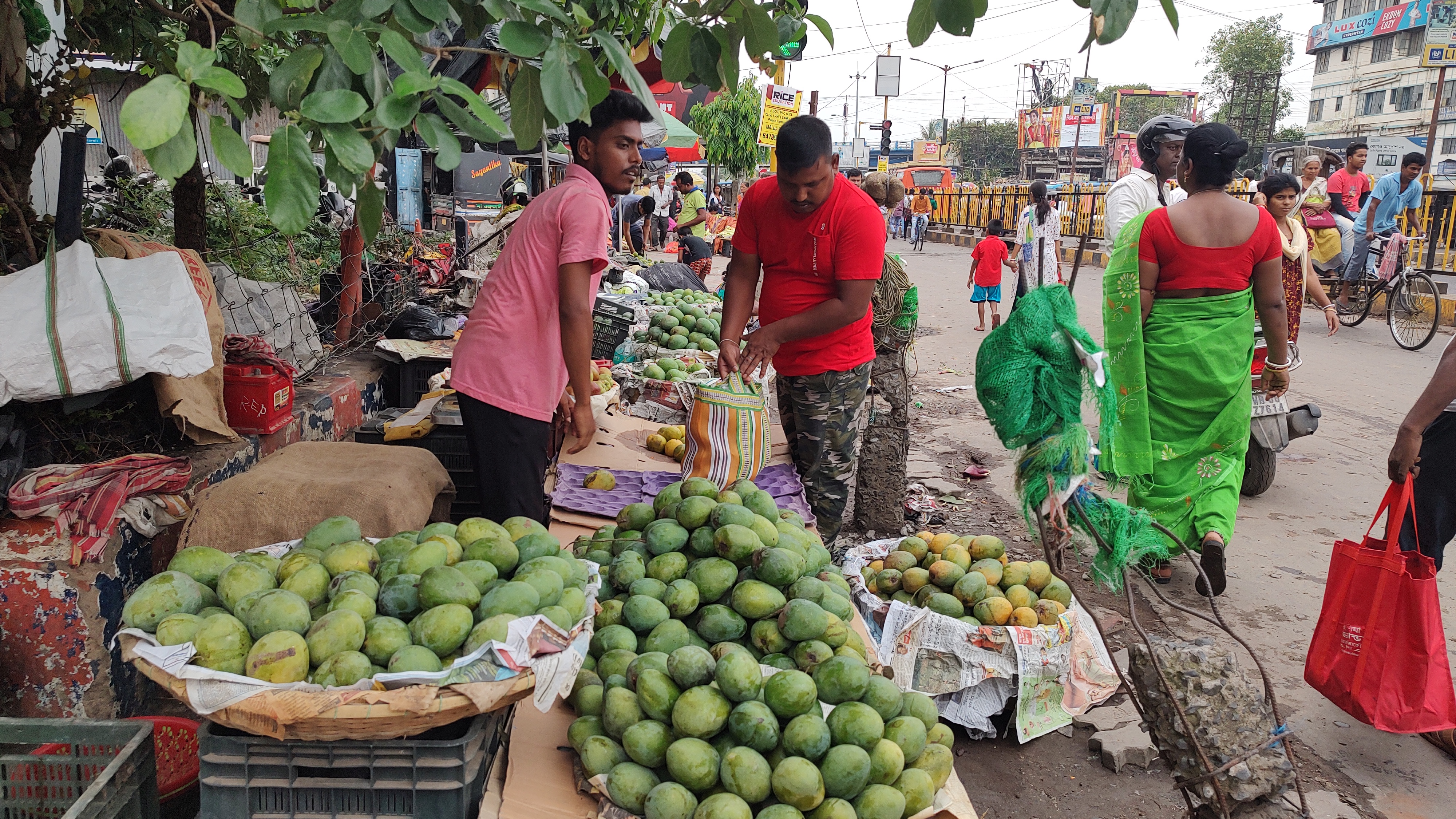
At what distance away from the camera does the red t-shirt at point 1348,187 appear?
42.3ft

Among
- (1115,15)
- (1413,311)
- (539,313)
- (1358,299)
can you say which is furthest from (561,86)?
(1358,299)

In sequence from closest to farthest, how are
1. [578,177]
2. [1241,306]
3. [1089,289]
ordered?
[578,177] < [1241,306] < [1089,289]

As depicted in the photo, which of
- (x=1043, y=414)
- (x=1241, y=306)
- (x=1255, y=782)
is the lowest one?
(x=1255, y=782)

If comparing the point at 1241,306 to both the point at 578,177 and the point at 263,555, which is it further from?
the point at 263,555

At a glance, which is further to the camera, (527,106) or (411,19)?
(527,106)

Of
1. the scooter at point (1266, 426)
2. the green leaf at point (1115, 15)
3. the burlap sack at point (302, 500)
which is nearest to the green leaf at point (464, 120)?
the green leaf at point (1115, 15)

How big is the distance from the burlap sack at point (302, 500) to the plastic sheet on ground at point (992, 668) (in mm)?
1712

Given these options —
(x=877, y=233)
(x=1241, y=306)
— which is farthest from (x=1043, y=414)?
(x=1241, y=306)

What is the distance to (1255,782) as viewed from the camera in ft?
7.64

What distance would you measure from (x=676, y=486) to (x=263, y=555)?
1.09 meters

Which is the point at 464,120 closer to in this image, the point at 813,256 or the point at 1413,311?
the point at 813,256

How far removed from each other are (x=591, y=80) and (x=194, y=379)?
7.68 ft

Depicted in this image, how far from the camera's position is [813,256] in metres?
3.68

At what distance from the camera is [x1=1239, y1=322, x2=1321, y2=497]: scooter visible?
525 centimetres
